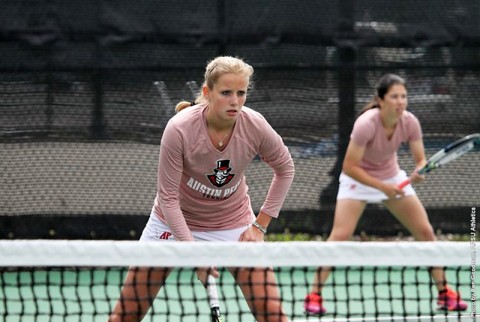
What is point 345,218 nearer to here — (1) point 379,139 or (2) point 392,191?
(2) point 392,191

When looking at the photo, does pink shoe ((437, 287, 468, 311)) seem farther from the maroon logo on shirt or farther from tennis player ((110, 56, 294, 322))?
the maroon logo on shirt

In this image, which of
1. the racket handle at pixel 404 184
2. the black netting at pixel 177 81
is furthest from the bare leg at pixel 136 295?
the black netting at pixel 177 81

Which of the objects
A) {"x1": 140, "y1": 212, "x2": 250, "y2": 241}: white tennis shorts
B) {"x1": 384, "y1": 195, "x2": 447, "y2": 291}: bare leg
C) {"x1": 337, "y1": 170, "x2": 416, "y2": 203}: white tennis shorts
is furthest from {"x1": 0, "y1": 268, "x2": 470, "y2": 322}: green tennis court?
{"x1": 140, "y1": 212, "x2": 250, "y2": 241}: white tennis shorts

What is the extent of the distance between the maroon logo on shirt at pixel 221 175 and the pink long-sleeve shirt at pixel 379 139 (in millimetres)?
1713

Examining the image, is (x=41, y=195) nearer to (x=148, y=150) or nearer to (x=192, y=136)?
(x=148, y=150)

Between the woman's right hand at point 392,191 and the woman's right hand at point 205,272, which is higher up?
the woman's right hand at point 392,191

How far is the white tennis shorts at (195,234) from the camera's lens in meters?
3.66

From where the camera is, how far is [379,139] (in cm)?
525

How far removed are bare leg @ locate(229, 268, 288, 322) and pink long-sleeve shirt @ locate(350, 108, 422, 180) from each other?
185 cm

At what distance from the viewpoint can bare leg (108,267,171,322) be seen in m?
3.48

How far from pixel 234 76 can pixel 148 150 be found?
2.57 meters

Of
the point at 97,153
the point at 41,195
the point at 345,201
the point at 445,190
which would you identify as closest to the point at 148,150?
the point at 97,153

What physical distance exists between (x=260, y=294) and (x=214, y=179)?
0.43 meters

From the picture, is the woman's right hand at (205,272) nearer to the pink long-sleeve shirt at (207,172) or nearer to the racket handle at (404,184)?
the pink long-sleeve shirt at (207,172)
